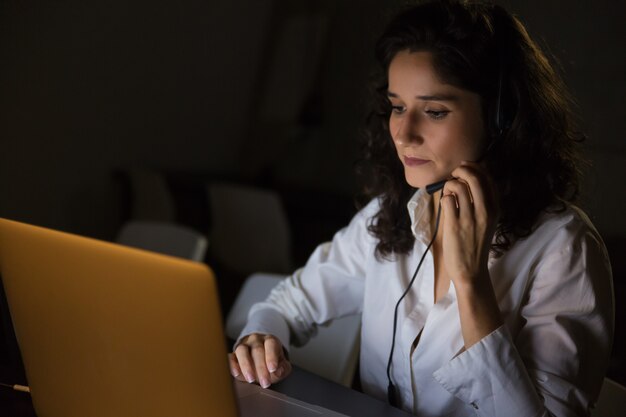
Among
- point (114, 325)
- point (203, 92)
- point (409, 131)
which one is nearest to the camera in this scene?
point (114, 325)

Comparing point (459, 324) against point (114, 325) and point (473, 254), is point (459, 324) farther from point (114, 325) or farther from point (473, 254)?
point (114, 325)

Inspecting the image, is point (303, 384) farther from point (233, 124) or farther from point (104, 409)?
point (233, 124)

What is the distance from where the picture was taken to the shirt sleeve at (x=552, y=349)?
3.64 feet

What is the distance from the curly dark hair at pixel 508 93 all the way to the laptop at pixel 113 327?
751mm

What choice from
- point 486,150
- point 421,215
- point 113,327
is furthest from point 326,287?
point 113,327

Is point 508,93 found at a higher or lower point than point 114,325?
higher

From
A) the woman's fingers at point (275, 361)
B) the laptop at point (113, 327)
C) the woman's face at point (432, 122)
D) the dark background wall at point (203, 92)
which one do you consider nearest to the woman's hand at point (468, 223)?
the woman's face at point (432, 122)

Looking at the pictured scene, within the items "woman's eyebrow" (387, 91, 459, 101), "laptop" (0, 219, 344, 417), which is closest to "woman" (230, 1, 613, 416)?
"woman's eyebrow" (387, 91, 459, 101)

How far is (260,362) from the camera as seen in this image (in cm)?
121

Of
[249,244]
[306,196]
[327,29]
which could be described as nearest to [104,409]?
[249,244]

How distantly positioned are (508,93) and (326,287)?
0.63 m

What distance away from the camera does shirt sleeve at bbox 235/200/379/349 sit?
5.16 ft

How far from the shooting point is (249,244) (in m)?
3.35

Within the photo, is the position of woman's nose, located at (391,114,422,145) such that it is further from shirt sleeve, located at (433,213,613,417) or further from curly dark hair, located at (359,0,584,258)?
shirt sleeve, located at (433,213,613,417)
